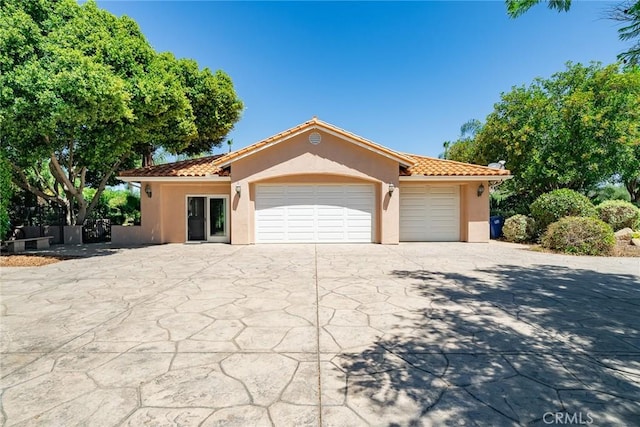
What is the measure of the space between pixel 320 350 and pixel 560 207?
15295 mm

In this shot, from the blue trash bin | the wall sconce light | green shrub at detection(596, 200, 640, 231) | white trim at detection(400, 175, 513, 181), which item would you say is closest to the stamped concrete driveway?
the wall sconce light

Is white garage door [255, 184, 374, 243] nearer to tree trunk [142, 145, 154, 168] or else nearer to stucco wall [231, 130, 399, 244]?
stucco wall [231, 130, 399, 244]

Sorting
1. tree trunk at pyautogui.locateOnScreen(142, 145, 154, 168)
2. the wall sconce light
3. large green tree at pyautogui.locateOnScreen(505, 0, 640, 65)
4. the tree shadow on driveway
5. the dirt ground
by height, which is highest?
tree trunk at pyautogui.locateOnScreen(142, 145, 154, 168)

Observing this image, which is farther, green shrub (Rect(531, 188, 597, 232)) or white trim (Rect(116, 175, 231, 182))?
white trim (Rect(116, 175, 231, 182))

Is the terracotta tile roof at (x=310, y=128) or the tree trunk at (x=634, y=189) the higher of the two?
the terracotta tile roof at (x=310, y=128)

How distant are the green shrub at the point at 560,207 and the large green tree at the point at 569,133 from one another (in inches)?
127

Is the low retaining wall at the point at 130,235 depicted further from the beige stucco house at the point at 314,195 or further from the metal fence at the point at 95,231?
the metal fence at the point at 95,231

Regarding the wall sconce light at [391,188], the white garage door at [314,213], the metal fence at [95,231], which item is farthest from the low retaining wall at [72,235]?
the wall sconce light at [391,188]

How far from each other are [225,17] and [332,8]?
519 centimetres

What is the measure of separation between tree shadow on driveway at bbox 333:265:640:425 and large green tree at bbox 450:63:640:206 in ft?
46.2

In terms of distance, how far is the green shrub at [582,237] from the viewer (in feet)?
35.8

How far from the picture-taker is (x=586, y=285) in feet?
21.9

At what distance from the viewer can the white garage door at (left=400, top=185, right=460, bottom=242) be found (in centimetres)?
1514

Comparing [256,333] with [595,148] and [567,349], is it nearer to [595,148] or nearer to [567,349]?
[567,349]
